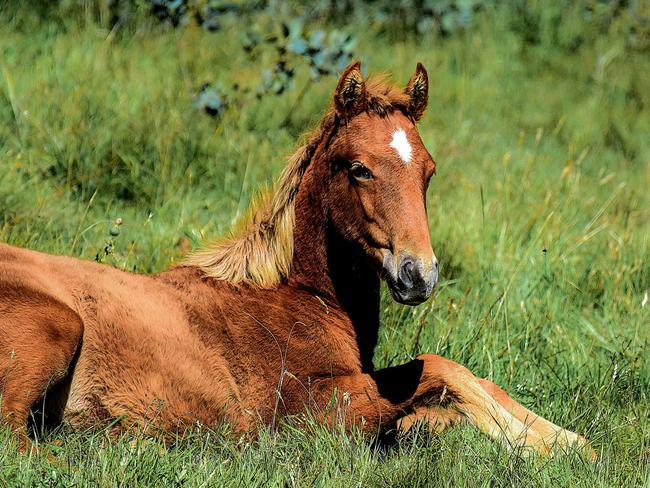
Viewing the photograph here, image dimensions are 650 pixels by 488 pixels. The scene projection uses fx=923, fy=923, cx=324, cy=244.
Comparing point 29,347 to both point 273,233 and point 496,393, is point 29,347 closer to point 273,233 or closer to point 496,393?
point 273,233

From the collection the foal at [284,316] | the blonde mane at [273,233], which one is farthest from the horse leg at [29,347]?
the blonde mane at [273,233]

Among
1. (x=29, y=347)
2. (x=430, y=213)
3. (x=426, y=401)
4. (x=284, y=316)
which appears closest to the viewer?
(x=29, y=347)

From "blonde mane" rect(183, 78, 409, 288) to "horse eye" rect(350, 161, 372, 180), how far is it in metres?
0.28

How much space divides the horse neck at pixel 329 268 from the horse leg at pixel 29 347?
107 centimetres

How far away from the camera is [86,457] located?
314 centimetres

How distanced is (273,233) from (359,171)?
0.52m

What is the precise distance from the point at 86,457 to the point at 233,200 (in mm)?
2926

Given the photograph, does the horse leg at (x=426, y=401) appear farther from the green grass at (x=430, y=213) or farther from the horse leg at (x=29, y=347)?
the horse leg at (x=29, y=347)

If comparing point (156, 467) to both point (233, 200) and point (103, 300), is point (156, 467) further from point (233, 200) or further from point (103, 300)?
point (233, 200)

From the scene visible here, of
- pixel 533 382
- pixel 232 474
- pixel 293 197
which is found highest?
pixel 293 197

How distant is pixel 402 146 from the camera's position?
385 cm

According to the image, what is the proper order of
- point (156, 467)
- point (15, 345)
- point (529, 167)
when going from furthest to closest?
point (529, 167), point (15, 345), point (156, 467)

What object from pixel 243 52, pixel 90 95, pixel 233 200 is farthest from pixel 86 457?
pixel 243 52

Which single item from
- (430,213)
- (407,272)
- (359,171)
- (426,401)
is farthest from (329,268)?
(430,213)
